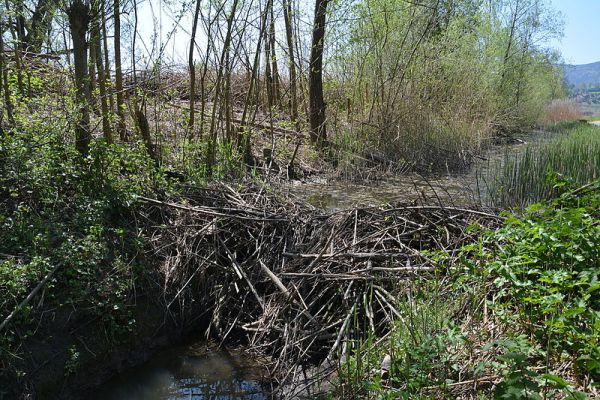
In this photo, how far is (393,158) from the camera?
35.1 feet

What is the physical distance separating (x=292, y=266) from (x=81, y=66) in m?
3.04

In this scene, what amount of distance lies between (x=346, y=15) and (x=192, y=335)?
7743 millimetres

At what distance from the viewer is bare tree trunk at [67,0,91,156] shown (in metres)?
5.34

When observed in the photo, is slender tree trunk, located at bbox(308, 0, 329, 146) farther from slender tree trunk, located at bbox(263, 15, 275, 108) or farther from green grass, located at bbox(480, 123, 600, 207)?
green grass, located at bbox(480, 123, 600, 207)

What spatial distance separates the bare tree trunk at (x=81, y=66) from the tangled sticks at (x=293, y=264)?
3.24 ft

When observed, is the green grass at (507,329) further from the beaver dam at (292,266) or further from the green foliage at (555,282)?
the beaver dam at (292,266)

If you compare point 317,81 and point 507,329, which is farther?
point 317,81

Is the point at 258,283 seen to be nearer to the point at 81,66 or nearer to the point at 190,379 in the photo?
the point at 190,379

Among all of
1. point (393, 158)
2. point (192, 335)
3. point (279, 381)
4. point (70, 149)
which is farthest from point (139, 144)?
point (393, 158)

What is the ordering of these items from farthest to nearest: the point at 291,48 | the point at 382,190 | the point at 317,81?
the point at 317,81 < the point at 291,48 < the point at 382,190

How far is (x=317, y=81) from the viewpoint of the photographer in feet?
35.6

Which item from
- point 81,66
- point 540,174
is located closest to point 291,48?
point 540,174

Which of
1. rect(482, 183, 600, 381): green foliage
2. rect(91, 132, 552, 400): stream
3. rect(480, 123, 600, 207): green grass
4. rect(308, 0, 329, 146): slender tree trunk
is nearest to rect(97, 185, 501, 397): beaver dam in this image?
rect(91, 132, 552, 400): stream

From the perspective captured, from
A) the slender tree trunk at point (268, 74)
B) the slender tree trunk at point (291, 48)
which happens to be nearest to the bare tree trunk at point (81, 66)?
the slender tree trunk at point (268, 74)
